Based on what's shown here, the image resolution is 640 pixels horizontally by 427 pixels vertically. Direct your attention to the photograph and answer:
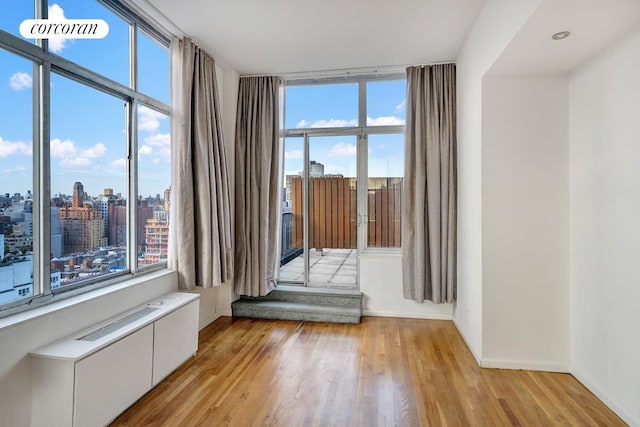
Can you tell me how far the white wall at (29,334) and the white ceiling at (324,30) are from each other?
230 centimetres

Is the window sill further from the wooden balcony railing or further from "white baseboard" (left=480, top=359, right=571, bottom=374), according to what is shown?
"white baseboard" (left=480, top=359, right=571, bottom=374)

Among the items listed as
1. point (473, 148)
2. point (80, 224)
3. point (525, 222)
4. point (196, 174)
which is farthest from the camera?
point (196, 174)

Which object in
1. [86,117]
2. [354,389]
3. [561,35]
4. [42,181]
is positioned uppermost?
[561,35]

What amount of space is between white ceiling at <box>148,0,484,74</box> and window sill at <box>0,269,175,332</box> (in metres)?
2.22

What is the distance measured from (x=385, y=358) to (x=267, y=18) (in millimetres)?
3111

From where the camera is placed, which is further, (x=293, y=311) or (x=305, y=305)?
(x=305, y=305)

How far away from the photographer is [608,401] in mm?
2086

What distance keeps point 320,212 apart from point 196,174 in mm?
1653

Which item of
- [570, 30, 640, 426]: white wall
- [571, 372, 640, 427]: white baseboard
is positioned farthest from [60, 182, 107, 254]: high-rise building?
[571, 372, 640, 427]: white baseboard

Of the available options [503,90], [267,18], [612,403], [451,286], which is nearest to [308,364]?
[451,286]

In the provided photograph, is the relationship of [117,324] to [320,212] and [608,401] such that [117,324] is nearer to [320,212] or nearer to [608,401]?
[320,212]

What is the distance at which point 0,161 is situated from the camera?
68.0 inches

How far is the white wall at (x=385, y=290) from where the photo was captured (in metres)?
3.77

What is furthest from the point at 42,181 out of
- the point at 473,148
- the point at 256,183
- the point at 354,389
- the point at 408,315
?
the point at 408,315
